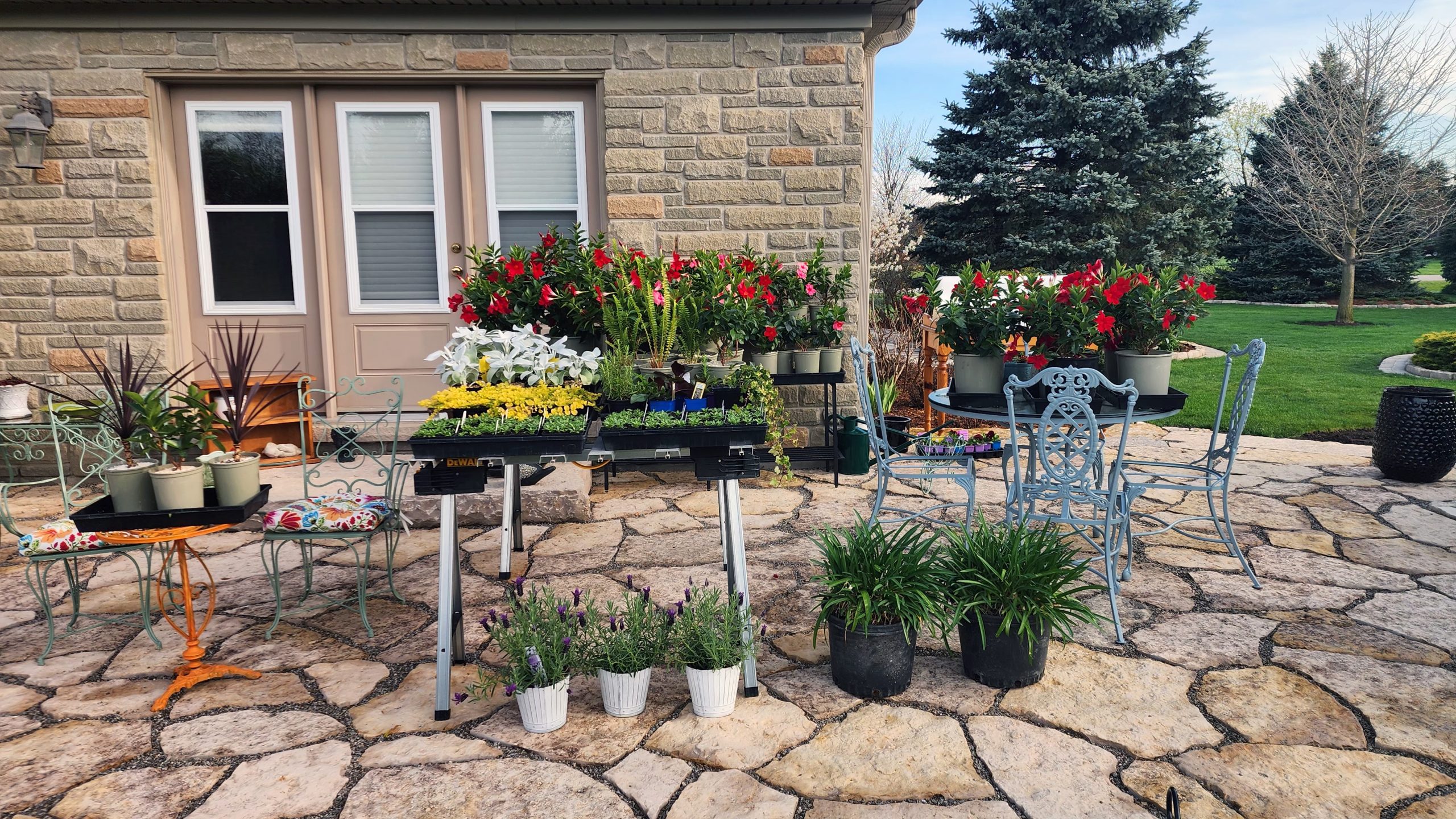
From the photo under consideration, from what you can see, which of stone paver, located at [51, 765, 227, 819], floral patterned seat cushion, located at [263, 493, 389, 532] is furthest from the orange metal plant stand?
stone paver, located at [51, 765, 227, 819]

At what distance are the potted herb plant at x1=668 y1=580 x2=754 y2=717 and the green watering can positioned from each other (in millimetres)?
3079

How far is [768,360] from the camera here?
5.16m

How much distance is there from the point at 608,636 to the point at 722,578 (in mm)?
1260

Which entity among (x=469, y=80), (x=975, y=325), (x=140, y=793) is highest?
(x=469, y=80)

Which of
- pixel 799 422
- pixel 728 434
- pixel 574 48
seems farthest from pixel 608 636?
pixel 574 48

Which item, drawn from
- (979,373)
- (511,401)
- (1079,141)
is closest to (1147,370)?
(979,373)

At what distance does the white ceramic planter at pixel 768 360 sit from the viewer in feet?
16.6

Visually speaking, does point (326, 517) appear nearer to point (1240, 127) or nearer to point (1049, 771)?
point (1049, 771)

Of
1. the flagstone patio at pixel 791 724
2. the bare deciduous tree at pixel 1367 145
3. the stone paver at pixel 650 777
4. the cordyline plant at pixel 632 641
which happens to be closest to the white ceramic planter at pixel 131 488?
the flagstone patio at pixel 791 724

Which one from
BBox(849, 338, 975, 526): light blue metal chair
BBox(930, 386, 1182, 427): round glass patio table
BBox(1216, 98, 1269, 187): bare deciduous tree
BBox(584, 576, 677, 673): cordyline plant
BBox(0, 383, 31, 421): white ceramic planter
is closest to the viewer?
BBox(584, 576, 677, 673): cordyline plant

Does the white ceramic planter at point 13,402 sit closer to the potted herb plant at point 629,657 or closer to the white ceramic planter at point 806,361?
the white ceramic planter at point 806,361

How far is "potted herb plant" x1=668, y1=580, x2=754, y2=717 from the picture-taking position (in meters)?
2.67

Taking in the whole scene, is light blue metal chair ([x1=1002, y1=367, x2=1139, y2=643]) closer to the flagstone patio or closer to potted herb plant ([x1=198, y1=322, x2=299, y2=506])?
the flagstone patio

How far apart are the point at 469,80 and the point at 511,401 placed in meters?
3.68
